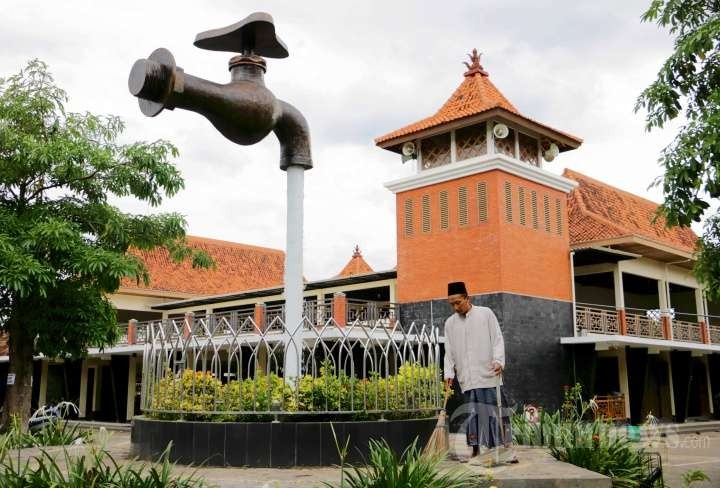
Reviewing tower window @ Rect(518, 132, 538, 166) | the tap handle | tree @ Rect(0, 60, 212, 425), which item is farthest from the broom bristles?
tower window @ Rect(518, 132, 538, 166)

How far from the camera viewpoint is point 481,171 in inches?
778

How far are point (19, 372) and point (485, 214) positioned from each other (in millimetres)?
11520

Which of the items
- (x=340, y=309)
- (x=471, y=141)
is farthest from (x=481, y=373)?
(x=471, y=141)

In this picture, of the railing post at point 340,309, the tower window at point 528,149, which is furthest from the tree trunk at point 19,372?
the tower window at point 528,149

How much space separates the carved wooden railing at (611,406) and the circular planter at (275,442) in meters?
14.5

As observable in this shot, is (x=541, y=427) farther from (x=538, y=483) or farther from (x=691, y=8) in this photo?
(x=691, y=8)

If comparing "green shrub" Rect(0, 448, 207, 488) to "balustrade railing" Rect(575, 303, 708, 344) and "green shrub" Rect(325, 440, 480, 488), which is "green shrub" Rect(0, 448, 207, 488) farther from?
"balustrade railing" Rect(575, 303, 708, 344)

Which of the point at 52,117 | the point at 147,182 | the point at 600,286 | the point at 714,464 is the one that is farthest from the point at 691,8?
the point at 600,286

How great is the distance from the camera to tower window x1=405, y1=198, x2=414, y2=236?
21344 millimetres

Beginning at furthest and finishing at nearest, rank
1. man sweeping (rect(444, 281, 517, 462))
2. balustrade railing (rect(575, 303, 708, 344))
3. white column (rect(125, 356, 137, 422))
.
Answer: white column (rect(125, 356, 137, 422)), balustrade railing (rect(575, 303, 708, 344)), man sweeping (rect(444, 281, 517, 462))

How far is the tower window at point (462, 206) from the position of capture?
66.1ft

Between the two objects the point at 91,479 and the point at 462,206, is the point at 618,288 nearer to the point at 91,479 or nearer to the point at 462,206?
the point at 462,206

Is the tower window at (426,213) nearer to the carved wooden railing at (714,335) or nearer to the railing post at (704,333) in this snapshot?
the railing post at (704,333)

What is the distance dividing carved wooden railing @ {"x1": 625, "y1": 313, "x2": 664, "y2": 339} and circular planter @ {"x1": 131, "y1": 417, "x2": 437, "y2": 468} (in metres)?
15.9
